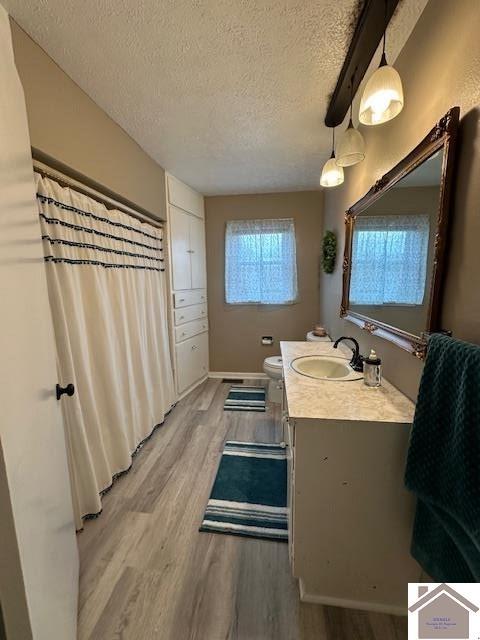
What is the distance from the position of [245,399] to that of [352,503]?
200cm

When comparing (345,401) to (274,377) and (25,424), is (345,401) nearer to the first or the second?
(25,424)

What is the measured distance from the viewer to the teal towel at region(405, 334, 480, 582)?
702mm

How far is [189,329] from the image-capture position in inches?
123

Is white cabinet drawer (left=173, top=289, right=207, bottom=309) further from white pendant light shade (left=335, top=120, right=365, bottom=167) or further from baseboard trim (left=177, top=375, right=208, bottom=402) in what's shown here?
white pendant light shade (left=335, top=120, right=365, bottom=167)

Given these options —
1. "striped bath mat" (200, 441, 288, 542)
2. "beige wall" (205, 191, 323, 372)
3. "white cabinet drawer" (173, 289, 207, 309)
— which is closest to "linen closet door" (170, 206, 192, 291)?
"white cabinet drawer" (173, 289, 207, 309)

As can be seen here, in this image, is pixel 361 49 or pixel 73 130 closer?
pixel 361 49

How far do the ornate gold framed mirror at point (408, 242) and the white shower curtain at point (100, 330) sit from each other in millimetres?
1652

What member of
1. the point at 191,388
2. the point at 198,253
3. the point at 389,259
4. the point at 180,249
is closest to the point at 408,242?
the point at 389,259

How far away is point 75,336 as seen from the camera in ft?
4.85

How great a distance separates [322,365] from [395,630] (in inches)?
46.5

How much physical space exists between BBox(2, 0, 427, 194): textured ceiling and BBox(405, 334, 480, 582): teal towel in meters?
1.35

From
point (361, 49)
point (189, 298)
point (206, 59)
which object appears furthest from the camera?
point (189, 298)

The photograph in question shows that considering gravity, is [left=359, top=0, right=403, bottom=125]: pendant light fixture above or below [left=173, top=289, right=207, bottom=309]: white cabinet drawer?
above

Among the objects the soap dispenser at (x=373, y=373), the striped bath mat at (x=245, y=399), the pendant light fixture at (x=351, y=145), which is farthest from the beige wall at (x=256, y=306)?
the soap dispenser at (x=373, y=373)
